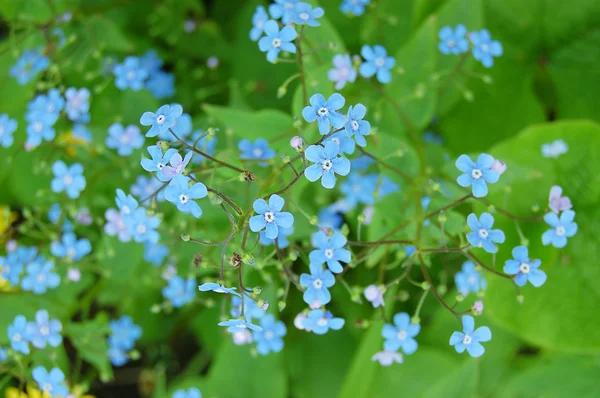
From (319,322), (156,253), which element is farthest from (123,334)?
(319,322)

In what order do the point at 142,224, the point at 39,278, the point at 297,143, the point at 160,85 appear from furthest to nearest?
1. the point at 160,85
2. the point at 39,278
3. the point at 142,224
4. the point at 297,143

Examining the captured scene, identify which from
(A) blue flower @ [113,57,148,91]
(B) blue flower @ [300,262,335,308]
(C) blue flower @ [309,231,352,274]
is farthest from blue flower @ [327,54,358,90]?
(A) blue flower @ [113,57,148,91]

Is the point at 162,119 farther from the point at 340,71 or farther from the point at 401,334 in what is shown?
the point at 401,334

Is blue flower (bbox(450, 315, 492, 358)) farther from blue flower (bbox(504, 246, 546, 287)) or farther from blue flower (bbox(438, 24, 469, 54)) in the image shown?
blue flower (bbox(438, 24, 469, 54))

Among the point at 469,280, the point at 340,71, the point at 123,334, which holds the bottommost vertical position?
the point at 123,334

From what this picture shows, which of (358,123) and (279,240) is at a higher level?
(358,123)

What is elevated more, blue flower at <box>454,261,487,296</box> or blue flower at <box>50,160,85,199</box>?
blue flower at <box>50,160,85,199</box>

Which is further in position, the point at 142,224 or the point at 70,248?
the point at 70,248
